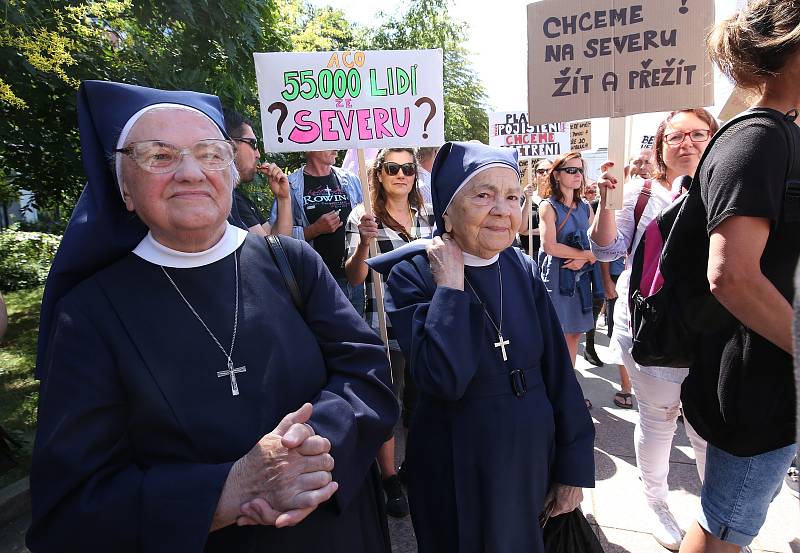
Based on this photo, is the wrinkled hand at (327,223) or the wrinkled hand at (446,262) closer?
the wrinkled hand at (446,262)

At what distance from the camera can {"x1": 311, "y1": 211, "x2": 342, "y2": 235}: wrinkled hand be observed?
3.50 metres

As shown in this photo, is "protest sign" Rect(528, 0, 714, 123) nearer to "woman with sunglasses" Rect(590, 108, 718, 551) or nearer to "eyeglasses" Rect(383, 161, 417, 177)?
"woman with sunglasses" Rect(590, 108, 718, 551)

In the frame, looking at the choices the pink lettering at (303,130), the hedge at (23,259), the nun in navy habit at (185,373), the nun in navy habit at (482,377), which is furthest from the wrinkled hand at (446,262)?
the hedge at (23,259)

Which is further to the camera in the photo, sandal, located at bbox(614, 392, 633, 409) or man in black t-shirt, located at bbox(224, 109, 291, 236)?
sandal, located at bbox(614, 392, 633, 409)

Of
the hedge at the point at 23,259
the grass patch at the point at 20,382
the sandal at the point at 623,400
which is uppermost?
the hedge at the point at 23,259

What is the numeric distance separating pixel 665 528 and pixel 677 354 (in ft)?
4.77

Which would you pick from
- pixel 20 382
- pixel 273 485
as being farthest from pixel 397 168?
pixel 20 382

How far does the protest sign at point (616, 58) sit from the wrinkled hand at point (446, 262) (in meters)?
1.65

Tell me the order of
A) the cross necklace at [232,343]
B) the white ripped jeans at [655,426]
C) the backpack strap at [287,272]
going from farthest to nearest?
the white ripped jeans at [655,426], the backpack strap at [287,272], the cross necklace at [232,343]

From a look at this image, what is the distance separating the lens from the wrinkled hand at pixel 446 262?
1.82 m

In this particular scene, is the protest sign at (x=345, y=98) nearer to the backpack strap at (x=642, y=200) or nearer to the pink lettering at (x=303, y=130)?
the pink lettering at (x=303, y=130)

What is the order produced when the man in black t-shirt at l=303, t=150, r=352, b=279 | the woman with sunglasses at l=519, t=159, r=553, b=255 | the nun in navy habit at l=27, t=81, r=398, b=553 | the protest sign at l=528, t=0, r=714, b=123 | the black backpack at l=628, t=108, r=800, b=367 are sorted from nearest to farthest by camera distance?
the nun in navy habit at l=27, t=81, r=398, b=553, the black backpack at l=628, t=108, r=800, b=367, the protest sign at l=528, t=0, r=714, b=123, the man in black t-shirt at l=303, t=150, r=352, b=279, the woman with sunglasses at l=519, t=159, r=553, b=255

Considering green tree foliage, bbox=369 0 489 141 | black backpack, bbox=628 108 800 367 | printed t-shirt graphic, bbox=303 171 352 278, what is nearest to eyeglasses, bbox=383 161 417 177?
printed t-shirt graphic, bbox=303 171 352 278

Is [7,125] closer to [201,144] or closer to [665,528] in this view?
[201,144]
